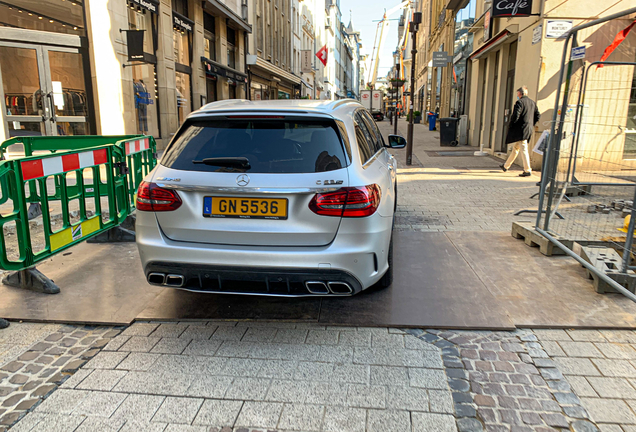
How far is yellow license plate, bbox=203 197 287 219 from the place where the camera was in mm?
3094

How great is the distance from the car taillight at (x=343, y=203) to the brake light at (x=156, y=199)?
97cm

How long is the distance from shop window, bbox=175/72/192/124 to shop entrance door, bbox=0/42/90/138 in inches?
206

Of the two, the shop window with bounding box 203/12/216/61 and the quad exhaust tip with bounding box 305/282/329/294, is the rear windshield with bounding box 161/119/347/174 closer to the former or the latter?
the quad exhaust tip with bounding box 305/282/329/294

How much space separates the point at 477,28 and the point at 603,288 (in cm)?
1606

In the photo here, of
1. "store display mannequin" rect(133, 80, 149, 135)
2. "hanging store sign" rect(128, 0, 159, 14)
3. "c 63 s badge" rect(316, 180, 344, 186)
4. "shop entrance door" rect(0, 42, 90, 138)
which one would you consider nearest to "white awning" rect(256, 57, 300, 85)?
"hanging store sign" rect(128, 0, 159, 14)

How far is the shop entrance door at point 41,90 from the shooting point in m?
12.0

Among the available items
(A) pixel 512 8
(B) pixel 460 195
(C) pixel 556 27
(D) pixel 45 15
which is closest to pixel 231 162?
(B) pixel 460 195

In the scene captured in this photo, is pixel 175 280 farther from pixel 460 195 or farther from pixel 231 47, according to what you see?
pixel 231 47

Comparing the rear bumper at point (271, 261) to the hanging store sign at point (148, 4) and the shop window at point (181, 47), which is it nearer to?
the hanging store sign at point (148, 4)

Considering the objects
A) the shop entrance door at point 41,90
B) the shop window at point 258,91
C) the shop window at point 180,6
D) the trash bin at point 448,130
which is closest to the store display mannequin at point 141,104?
the shop entrance door at point 41,90

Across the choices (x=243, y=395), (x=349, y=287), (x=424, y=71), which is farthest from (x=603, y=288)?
(x=424, y=71)

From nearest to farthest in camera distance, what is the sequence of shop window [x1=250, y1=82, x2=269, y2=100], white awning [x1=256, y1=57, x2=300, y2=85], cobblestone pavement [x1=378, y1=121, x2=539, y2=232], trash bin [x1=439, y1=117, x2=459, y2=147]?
cobblestone pavement [x1=378, y1=121, x2=539, y2=232] → trash bin [x1=439, y1=117, x2=459, y2=147] → white awning [x1=256, y1=57, x2=300, y2=85] → shop window [x1=250, y1=82, x2=269, y2=100]

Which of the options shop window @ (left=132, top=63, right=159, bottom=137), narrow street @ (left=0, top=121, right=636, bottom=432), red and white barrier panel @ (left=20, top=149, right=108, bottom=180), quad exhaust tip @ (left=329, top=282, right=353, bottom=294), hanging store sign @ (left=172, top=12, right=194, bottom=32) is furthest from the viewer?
hanging store sign @ (left=172, top=12, right=194, bottom=32)

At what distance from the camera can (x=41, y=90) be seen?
1244 centimetres
